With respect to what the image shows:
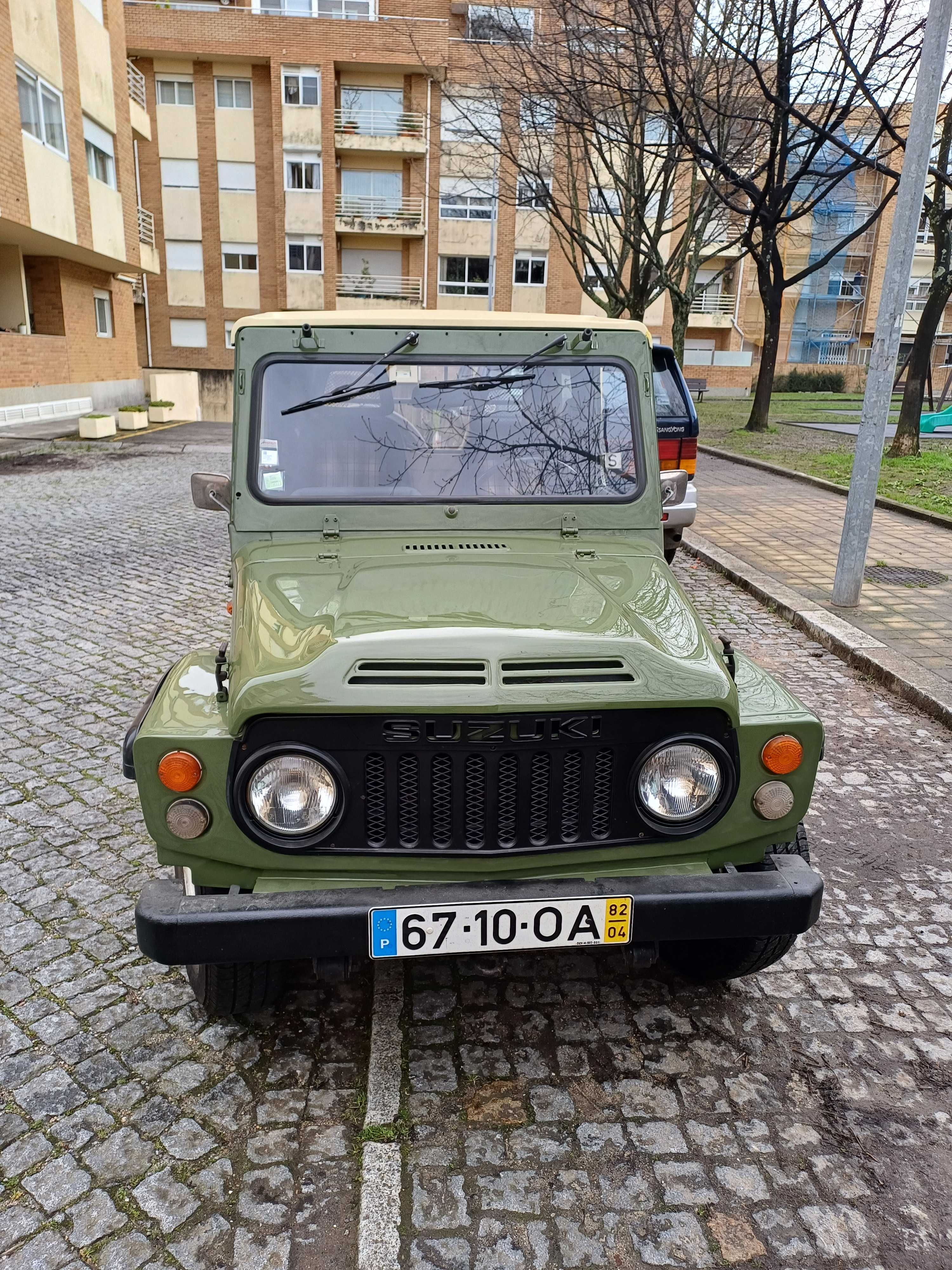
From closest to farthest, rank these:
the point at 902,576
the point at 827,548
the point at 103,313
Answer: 1. the point at 902,576
2. the point at 827,548
3. the point at 103,313

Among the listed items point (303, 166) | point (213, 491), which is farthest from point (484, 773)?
point (303, 166)

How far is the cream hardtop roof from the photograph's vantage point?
3.54 metres

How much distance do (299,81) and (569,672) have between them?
4130 centimetres

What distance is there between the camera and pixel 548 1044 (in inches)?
115

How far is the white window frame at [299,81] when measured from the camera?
120 ft

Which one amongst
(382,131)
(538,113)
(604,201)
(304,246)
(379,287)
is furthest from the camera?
(379,287)

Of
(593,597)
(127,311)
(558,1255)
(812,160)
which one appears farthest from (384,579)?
(127,311)

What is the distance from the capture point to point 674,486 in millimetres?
3980

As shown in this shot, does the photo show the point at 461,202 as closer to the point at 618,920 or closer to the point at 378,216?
the point at 378,216

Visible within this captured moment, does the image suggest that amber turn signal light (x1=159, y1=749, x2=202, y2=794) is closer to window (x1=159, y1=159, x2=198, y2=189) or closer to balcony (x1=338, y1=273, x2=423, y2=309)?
balcony (x1=338, y1=273, x2=423, y2=309)

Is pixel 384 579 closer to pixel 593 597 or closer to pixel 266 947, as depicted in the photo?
pixel 593 597

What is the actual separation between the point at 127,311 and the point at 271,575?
28.7 metres

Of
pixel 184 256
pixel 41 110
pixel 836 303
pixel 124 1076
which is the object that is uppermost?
pixel 41 110

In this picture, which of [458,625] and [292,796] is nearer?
[292,796]
